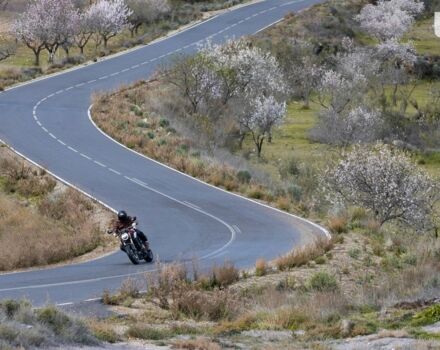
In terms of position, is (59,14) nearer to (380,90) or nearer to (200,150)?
(380,90)

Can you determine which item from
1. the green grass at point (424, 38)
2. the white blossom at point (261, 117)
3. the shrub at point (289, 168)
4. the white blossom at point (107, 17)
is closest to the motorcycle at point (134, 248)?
the shrub at point (289, 168)

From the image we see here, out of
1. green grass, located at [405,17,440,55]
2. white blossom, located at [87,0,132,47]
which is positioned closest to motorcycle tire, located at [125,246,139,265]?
white blossom, located at [87,0,132,47]

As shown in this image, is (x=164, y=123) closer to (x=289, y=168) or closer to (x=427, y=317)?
(x=289, y=168)

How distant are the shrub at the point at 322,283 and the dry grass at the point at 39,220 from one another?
786 cm

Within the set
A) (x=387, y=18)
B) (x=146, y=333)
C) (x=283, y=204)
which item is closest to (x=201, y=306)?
(x=146, y=333)

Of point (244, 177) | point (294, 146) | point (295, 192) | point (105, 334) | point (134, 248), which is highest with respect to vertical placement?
point (105, 334)

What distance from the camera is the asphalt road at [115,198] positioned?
21.6m

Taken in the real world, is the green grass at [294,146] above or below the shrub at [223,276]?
below

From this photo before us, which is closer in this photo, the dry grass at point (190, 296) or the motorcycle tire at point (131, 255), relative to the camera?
the dry grass at point (190, 296)

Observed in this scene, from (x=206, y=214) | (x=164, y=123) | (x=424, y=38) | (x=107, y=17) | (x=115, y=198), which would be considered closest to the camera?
(x=206, y=214)

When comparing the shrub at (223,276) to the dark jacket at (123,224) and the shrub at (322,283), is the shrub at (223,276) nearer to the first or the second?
the shrub at (322,283)

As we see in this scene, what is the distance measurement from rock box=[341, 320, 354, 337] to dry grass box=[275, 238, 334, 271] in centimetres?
742

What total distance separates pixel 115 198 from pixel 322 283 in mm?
13766

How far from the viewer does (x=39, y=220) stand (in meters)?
28.7
